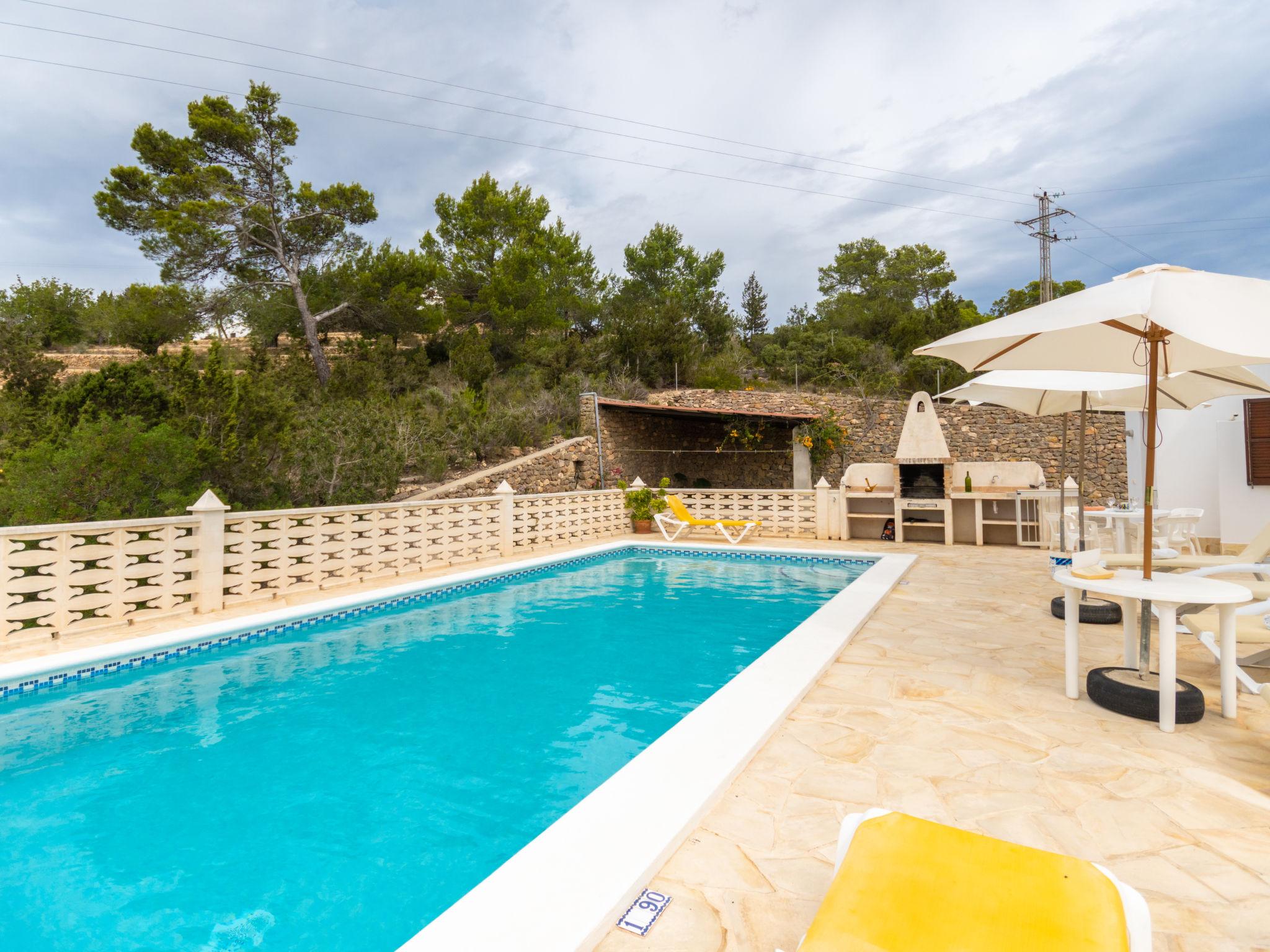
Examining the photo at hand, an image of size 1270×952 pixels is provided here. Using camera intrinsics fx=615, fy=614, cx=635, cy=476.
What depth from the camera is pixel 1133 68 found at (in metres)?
13.8

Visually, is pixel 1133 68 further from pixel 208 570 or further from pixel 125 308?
pixel 125 308

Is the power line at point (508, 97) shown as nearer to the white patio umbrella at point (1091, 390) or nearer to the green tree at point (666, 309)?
the green tree at point (666, 309)

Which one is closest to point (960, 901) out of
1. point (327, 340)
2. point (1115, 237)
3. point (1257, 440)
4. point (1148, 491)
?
point (1148, 491)

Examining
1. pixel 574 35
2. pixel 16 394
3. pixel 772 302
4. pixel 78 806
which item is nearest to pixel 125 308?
pixel 16 394

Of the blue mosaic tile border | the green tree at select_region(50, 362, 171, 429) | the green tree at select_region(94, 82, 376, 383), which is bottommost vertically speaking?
the blue mosaic tile border

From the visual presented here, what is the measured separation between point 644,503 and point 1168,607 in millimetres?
10114

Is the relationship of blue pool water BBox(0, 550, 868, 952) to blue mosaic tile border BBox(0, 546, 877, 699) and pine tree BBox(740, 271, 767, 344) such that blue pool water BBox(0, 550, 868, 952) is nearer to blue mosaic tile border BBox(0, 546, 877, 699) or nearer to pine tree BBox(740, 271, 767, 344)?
blue mosaic tile border BBox(0, 546, 877, 699)

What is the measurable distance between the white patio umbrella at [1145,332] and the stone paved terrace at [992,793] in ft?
3.49

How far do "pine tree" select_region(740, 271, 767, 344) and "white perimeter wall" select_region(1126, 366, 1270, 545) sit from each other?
2177 cm

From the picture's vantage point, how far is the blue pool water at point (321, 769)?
2.31m

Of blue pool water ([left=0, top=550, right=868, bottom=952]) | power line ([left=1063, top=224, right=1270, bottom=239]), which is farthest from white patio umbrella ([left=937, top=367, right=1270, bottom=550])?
power line ([left=1063, top=224, right=1270, bottom=239])

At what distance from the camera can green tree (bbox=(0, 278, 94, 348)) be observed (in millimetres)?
24109

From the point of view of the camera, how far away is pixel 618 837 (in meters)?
2.26

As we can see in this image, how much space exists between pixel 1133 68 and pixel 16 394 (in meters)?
27.7
